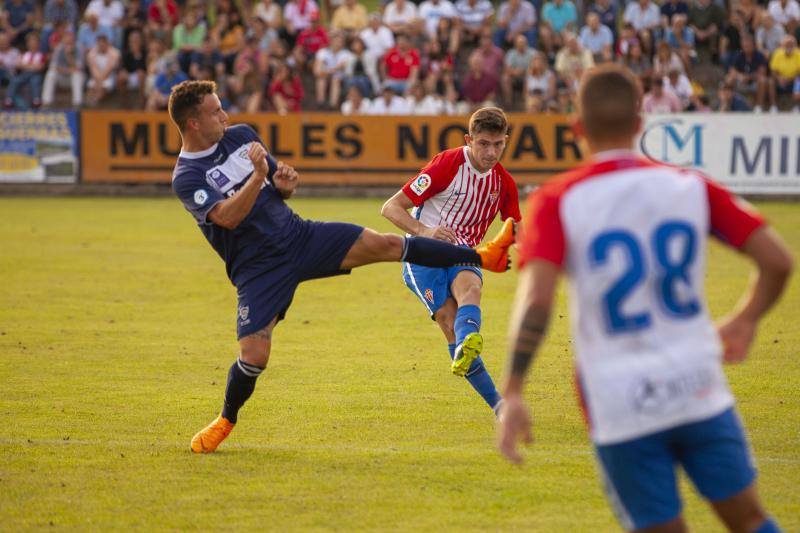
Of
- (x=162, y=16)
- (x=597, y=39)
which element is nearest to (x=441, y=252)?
(x=597, y=39)

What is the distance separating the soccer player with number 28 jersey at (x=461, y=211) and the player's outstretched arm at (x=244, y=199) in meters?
1.44

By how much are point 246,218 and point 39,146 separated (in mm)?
19749

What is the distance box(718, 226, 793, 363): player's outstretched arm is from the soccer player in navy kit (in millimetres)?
3217

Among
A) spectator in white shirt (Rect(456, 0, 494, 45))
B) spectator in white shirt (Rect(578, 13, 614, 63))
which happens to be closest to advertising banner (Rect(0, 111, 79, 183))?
spectator in white shirt (Rect(456, 0, 494, 45))

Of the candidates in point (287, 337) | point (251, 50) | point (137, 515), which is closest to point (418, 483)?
point (137, 515)

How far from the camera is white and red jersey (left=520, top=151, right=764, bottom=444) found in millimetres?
3793

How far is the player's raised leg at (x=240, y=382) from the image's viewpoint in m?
7.08

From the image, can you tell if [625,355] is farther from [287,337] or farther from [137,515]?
[287,337]

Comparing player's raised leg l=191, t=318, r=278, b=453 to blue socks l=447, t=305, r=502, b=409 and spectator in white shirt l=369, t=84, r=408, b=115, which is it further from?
spectator in white shirt l=369, t=84, r=408, b=115

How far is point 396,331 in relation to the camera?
11.6 m

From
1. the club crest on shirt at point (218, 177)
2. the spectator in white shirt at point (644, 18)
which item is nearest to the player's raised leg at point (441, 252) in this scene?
the club crest on shirt at point (218, 177)

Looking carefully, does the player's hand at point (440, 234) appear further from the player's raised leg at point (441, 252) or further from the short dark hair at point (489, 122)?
the short dark hair at point (489, 122)

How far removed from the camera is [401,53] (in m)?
26.2

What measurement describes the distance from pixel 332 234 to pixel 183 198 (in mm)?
951
